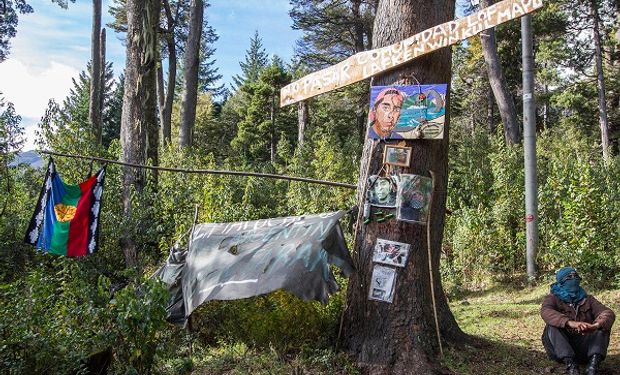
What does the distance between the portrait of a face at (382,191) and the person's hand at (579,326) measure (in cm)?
188

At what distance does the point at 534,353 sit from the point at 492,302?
3.16 metres

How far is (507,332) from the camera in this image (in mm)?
6051

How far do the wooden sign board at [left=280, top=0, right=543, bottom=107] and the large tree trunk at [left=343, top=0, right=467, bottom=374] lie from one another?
153 millimetres

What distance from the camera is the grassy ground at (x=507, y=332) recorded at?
15.0 ft

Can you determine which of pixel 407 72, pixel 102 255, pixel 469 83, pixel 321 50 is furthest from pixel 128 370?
pixel 469 83

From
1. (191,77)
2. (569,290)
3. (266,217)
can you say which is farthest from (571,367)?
(191,77)

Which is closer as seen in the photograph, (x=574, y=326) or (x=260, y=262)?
(x=260, y=262)

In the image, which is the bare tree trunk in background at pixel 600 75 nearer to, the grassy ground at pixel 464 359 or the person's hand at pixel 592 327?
the grassy ground at pixel 464 359

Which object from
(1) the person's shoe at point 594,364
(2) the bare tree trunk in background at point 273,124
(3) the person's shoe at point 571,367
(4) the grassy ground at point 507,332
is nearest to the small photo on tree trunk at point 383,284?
(4) the grassy ground at point 507,332

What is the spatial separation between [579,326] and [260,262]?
2813mm

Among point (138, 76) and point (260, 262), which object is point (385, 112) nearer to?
point (260, 262)

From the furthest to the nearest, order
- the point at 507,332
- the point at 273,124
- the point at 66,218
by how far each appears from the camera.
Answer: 1. the point at 273,124
2. the point at 66,218
3. the point at 507,332

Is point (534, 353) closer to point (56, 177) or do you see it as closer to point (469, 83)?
point (56, 177)

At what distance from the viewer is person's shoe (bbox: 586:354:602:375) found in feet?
14.7
